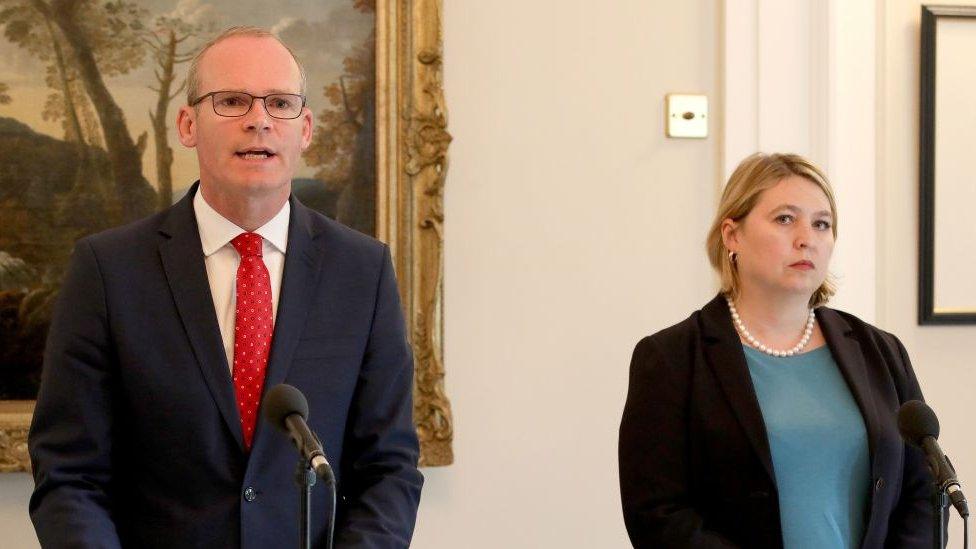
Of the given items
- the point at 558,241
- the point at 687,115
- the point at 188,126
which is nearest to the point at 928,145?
the point at 687,115

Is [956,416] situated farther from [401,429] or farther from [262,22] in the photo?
[262,22]

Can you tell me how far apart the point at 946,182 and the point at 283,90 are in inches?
94.1

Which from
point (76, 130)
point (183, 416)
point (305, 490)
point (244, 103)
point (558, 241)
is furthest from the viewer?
point (558, 241)

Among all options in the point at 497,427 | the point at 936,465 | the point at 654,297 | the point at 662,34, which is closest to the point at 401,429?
the point at 936,465

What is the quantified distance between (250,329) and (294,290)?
113 millimetres

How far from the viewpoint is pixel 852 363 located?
2604mm

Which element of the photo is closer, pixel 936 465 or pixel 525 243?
pixel 936 465

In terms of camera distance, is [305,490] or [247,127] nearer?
[305,490]

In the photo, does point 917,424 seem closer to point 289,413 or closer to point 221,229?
point 289,413

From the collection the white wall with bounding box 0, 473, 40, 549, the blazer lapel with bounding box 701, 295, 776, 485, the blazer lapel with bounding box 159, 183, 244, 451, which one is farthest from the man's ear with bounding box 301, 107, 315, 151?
the white wall with bounding box 0, 473, 40, 549

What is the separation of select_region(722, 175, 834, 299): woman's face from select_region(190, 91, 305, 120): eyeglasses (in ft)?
3.37

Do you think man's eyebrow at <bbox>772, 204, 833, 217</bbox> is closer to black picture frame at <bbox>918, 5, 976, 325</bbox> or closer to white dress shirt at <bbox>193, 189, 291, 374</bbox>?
white dress shirt at <bbox>193, 189, 291, 374</bbox>

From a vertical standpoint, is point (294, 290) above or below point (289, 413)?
above

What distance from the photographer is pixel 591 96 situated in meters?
3.64
